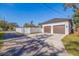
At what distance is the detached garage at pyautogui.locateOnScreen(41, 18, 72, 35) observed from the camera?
2.17 m

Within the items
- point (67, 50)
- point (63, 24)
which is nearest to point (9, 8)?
point (63, 24)

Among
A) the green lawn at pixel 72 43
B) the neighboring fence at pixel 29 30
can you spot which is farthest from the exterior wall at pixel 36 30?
the green lawn at pixel 72 43

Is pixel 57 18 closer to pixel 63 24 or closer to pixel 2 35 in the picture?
pixel 63 24

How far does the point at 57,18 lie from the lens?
2.16 metres

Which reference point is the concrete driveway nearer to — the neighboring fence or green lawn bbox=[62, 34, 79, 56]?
green lawn bbox=[62, 34, 79, 56]

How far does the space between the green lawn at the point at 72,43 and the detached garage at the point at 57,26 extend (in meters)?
0.07

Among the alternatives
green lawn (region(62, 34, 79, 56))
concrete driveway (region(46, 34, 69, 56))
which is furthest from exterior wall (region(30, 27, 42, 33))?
green lawn (region(62, 34, 79, 56))

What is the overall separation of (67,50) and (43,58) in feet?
0.92

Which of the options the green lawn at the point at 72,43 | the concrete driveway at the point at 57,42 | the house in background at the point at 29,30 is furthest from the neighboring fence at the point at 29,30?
the green lawn at the point at 72,43

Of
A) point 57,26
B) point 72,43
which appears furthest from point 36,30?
point 72,43

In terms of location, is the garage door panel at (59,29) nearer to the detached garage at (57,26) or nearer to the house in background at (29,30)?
the detached garage at (57,26)

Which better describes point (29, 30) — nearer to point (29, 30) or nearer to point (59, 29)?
point (29, 30)

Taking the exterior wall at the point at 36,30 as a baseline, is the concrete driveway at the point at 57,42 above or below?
below

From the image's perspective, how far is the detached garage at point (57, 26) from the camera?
2172mm
